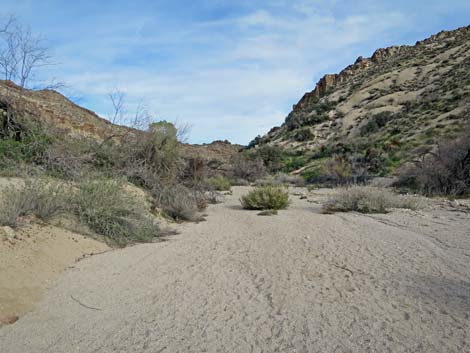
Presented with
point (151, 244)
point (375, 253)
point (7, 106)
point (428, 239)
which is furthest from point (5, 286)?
point (7, 106)

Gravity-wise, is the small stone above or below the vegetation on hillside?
below

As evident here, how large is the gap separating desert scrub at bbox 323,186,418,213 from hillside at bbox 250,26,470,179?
31.3ft

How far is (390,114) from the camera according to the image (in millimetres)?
34438

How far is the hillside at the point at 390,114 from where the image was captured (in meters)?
24.3

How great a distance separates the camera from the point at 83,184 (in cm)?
718

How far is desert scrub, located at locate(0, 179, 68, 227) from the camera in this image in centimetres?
544

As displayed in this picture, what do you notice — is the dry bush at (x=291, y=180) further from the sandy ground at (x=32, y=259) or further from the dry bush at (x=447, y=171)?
the sandy ground at (x=32, y=259)

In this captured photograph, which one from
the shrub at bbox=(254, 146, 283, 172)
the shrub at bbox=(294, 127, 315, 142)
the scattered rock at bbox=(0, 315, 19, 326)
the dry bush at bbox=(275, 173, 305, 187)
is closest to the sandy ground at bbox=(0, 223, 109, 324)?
the scattered rock at bbox=(0, 315, 19, 326)

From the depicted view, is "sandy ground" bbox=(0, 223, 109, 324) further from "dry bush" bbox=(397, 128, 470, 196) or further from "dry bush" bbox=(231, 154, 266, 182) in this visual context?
"dry bush" bbox=(231, 154, 266, 182)

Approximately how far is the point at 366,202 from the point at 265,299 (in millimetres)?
7300

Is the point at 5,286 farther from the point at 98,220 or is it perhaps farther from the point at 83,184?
the point at 83,184

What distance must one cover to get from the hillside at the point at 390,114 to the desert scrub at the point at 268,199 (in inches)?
418

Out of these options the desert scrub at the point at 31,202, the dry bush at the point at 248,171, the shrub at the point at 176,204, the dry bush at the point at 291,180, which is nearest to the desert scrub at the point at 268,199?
the shrub at the point at 176,204

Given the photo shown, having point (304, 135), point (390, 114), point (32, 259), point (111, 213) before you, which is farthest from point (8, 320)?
point (304, 135)
